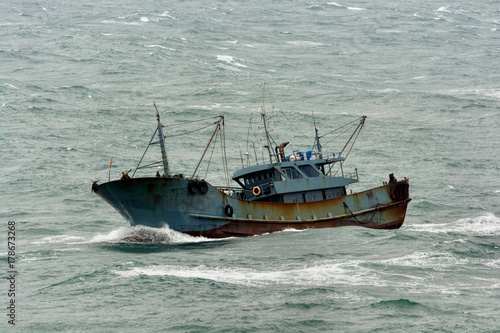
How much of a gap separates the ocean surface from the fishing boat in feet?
3.39

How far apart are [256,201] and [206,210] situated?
3.01m

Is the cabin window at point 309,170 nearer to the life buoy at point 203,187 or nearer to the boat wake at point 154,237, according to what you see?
the life buoy at point 203,187

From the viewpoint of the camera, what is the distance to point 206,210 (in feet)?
110

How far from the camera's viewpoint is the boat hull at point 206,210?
32.4 metres

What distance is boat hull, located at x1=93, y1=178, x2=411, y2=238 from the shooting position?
32375 mm

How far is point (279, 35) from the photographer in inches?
4717

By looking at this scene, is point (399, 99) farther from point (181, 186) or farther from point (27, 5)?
point (27, 5)

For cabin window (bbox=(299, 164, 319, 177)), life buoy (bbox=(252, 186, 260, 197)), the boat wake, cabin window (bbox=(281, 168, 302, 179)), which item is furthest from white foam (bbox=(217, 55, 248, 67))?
the boat wake

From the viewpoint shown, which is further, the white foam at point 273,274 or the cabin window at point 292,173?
the cabin window at point 292,173

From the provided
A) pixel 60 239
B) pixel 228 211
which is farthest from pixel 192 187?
pixel 60 239

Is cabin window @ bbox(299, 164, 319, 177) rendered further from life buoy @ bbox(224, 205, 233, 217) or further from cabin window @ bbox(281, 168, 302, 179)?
life buoy @ bbox(224, 205, 233, 217)

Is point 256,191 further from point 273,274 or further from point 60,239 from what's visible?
point 273,274

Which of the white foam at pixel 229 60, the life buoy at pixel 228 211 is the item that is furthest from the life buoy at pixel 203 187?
the white foam at pixel 229 60

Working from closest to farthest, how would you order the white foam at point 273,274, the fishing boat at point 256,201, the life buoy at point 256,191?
the white foam at point 273,274
the fishing boat at point 256,201
the life buoy at point 256,191
